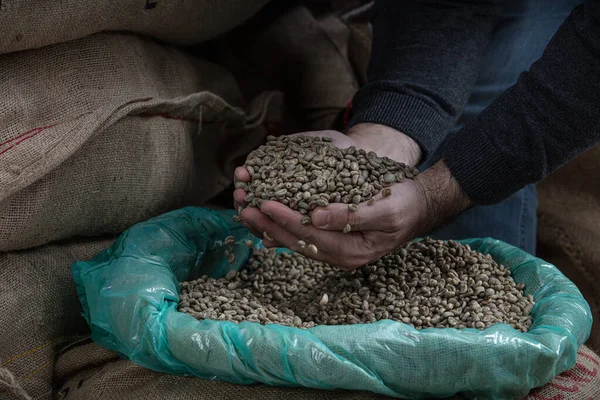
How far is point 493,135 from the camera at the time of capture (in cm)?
144

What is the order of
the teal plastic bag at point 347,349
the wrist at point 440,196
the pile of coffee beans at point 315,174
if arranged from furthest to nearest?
the wrist at point 440,196 → the pile of coffee beans at point 315,174 → the teal plastic bag at point 347,349

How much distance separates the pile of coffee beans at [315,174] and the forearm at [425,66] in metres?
0.27

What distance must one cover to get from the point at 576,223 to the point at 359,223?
40.7 inches

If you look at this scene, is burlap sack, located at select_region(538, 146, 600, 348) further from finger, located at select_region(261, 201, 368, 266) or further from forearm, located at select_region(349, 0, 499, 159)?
finger, located at select_region(261, 201, 368, 266)

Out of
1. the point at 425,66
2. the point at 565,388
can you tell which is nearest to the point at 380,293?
the point at 565,388

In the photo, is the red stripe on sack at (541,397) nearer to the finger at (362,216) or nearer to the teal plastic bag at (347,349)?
the teal plastic bag at (347,349)

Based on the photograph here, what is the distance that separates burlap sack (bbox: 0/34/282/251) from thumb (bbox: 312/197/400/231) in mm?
515

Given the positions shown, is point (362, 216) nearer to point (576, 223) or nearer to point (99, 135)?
point (99, 135)

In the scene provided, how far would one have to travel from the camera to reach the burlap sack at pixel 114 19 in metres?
1.29

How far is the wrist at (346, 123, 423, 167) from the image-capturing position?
1.61m

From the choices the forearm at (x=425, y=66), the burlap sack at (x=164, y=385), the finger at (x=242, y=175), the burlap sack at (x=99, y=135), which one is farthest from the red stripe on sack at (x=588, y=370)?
the burlap sack at (x=99, y=135)

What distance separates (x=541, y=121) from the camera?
4.60 ft

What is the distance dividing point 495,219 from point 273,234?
0.86 metres

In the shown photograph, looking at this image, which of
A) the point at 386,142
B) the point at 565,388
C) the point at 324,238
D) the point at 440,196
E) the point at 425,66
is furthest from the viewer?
the point at 425,66
